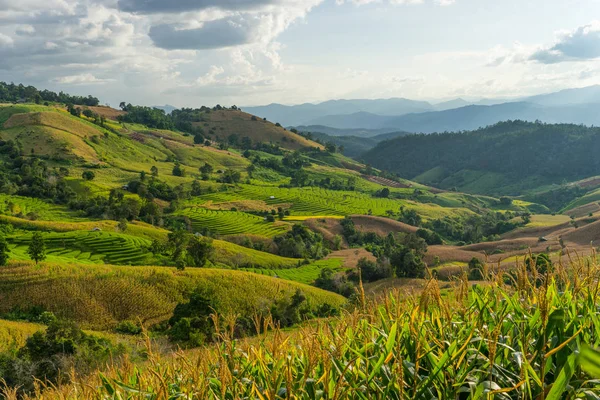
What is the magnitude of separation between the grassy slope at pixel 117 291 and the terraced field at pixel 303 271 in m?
14.0

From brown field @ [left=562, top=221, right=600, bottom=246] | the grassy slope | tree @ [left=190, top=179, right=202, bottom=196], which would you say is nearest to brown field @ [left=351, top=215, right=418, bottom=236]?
brown field @ [left=562, top=221, right=600, bottom=246]

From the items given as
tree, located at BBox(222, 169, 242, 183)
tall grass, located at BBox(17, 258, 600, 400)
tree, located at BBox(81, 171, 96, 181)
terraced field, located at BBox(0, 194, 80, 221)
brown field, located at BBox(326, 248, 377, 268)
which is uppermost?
tall grass, located at BBox(17, 258, 600, 400)

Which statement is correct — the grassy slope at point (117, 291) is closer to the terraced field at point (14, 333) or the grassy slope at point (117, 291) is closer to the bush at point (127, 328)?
the bush at point (127, 328)

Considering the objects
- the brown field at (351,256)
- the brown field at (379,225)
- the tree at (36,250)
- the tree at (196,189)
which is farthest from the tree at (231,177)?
the tree at (36,250)

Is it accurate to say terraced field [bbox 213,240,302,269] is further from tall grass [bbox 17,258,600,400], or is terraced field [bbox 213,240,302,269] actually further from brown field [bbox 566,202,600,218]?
brown field [bbox 566,202,600,218]

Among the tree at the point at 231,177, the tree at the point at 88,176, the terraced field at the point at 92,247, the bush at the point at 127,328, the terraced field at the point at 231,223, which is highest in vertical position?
the tree at the point at 88,176

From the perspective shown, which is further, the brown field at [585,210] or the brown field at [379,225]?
the brown field at [585,210]

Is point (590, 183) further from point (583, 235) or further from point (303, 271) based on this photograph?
point (303, 271)

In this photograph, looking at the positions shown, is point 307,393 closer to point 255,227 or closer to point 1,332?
point 1,332

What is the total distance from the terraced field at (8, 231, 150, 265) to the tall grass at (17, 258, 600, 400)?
212 feet

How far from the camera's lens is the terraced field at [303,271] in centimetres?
7499

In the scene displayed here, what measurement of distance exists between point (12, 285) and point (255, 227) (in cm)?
5836

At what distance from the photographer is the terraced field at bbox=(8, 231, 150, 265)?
66.0 meters

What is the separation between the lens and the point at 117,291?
5300 centimetres
